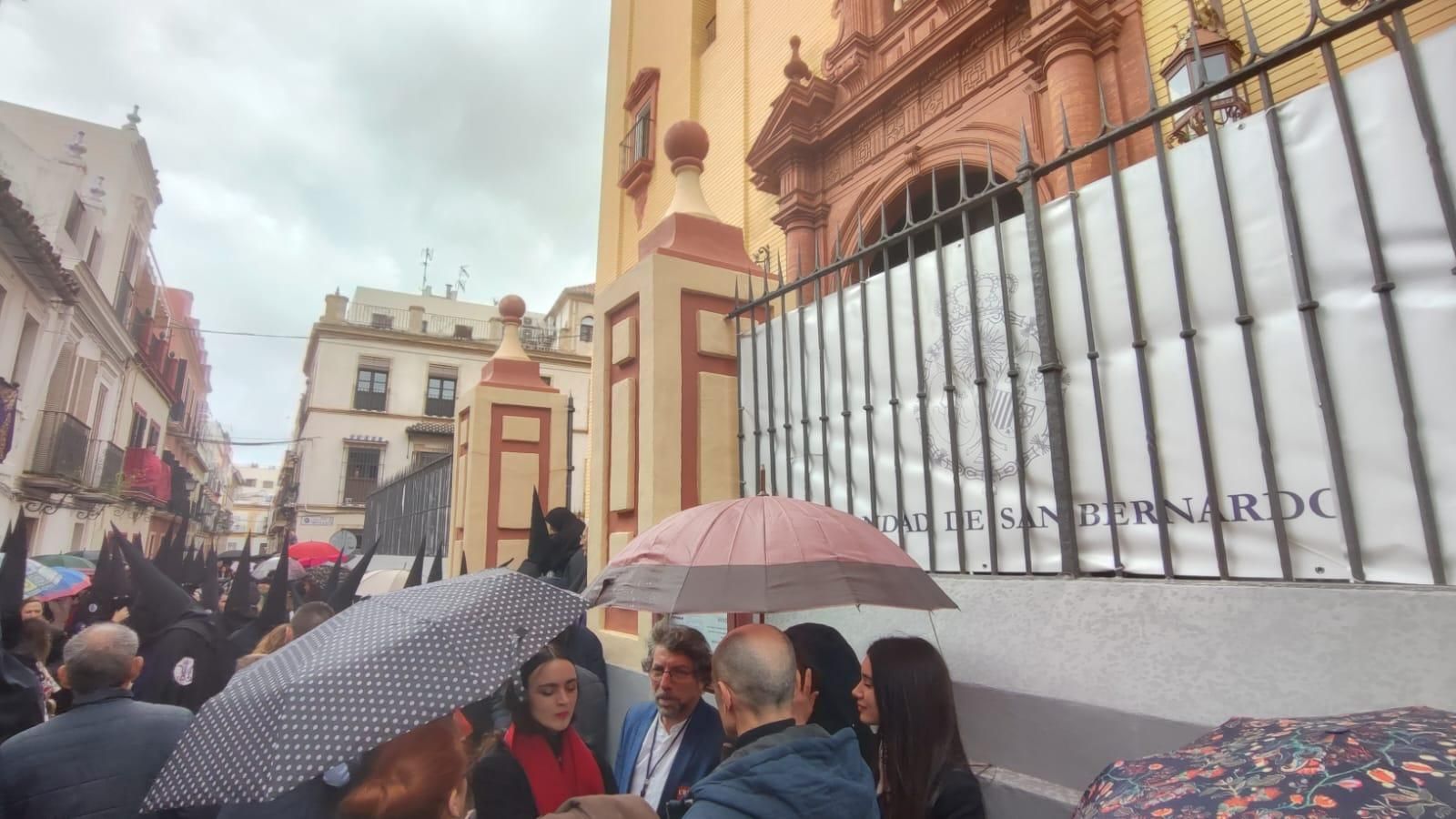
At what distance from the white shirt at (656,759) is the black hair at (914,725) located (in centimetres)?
78

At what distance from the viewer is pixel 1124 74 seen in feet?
16.6

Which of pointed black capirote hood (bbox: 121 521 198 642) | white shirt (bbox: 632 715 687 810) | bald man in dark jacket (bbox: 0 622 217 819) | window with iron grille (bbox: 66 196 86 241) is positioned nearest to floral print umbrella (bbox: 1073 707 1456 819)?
white shirt (bbox: 632 715 687 810)

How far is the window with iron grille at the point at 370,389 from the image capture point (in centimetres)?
3016

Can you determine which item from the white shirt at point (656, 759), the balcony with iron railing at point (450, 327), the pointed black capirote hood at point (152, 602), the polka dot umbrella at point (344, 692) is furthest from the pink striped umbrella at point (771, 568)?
the balcony with iron railing at point (450, 327)

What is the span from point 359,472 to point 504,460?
25.2 metres

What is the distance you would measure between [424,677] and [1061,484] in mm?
2089

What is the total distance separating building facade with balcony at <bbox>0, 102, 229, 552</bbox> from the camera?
50.6 feet

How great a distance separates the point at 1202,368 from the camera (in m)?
2.32

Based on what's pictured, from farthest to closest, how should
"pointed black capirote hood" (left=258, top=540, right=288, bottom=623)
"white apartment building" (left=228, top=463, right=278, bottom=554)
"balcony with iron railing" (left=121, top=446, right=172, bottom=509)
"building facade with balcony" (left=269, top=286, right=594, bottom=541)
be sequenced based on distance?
"white apartment building" (left=228, top=463, right=278, bottom=554), "building facade with balcony" (left=269, top=286, right=594, bottom=541), "balcony with iron railing" (left=121, top=446, right=172, bottom=509), "pointed black capirote hood" (left=258, top=540, right=288, bottom=623)

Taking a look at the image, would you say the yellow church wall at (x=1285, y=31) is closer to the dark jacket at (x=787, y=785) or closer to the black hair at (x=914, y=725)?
the black hair at (x=914, y=725)

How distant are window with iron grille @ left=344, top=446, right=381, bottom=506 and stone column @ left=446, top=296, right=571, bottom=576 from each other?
24011 millimetres

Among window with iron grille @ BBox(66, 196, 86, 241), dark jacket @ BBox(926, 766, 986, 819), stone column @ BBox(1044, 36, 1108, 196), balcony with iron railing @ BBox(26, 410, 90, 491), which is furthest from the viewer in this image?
window with iron grille @ BBox(66, 196, 86, 241)

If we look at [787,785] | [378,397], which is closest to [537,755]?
[787,785]

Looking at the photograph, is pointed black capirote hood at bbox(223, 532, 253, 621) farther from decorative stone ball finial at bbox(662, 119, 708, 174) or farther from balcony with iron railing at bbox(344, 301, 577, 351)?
balcony with iron railing at bbox(344, 301, 577, 351)
